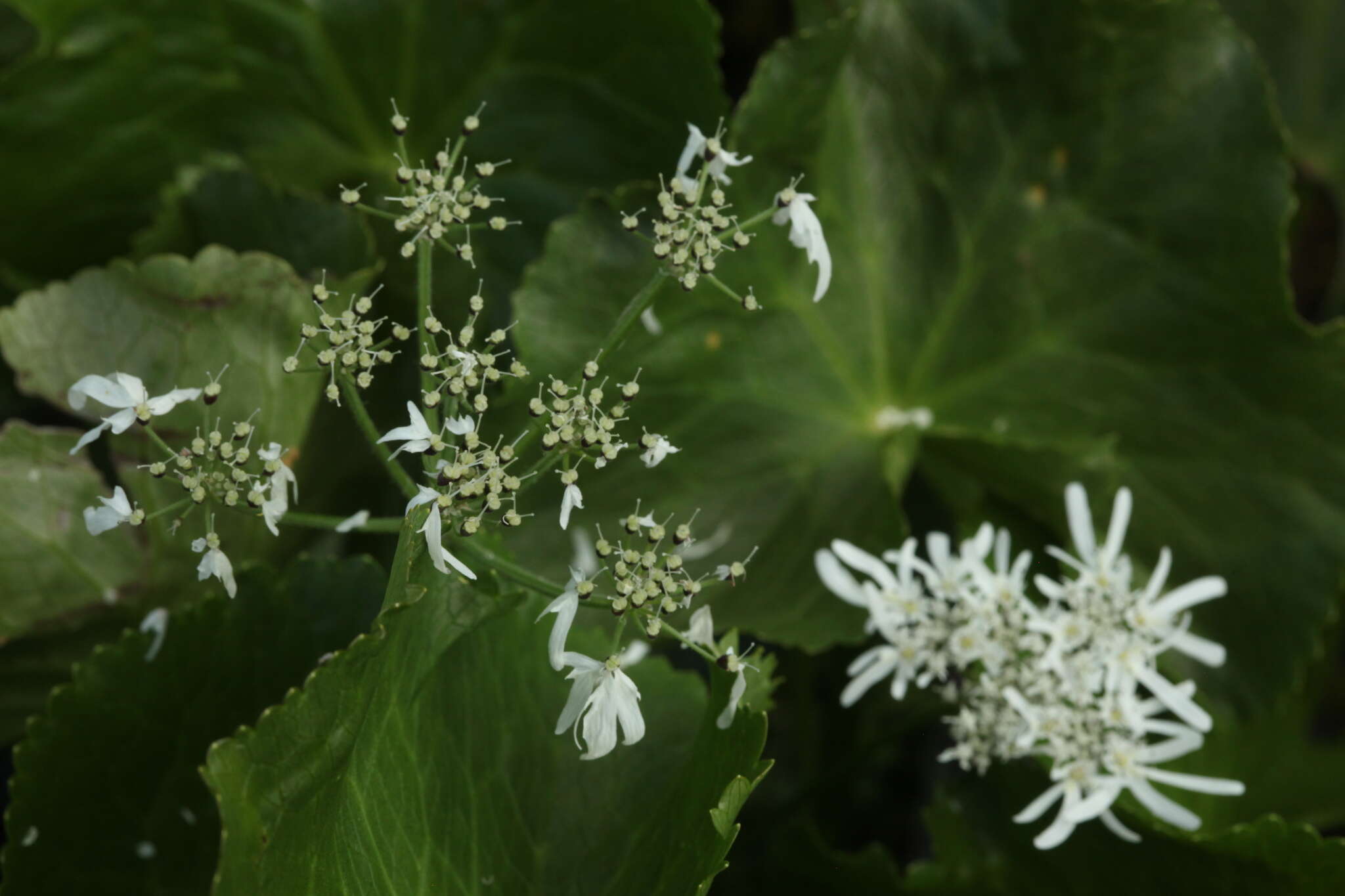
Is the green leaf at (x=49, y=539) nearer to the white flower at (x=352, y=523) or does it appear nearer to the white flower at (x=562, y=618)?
the white flower at (x=352, y=523)

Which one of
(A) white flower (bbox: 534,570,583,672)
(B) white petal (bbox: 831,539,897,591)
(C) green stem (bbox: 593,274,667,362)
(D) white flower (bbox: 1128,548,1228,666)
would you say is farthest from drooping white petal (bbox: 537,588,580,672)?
(D) white flower (bbox: 1128,548,1228,666)

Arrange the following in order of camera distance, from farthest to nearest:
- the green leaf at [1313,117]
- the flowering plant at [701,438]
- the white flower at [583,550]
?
the green leaf at [1313,117] → the white flower at [583,550] → the flowering plant at [701,438]

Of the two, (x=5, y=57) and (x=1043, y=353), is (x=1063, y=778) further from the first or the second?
(x=5, y=57)

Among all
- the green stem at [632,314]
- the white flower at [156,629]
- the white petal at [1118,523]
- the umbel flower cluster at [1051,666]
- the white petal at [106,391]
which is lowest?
the white flower at [156,629]

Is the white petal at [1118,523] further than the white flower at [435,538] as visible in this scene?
Yes

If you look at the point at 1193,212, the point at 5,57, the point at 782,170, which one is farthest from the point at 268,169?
the point at 1193,212

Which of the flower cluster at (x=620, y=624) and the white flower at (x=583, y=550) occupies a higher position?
the flower cluster at (x=620, y=624)

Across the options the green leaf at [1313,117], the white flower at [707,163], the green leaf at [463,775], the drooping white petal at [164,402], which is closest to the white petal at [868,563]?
the green leaf at [463,775]

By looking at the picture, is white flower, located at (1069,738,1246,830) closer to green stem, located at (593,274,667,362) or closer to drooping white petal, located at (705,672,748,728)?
drooping white petal, located at (705,672,748,728)

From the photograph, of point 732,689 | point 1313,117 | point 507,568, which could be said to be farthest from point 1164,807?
point 1313,117
